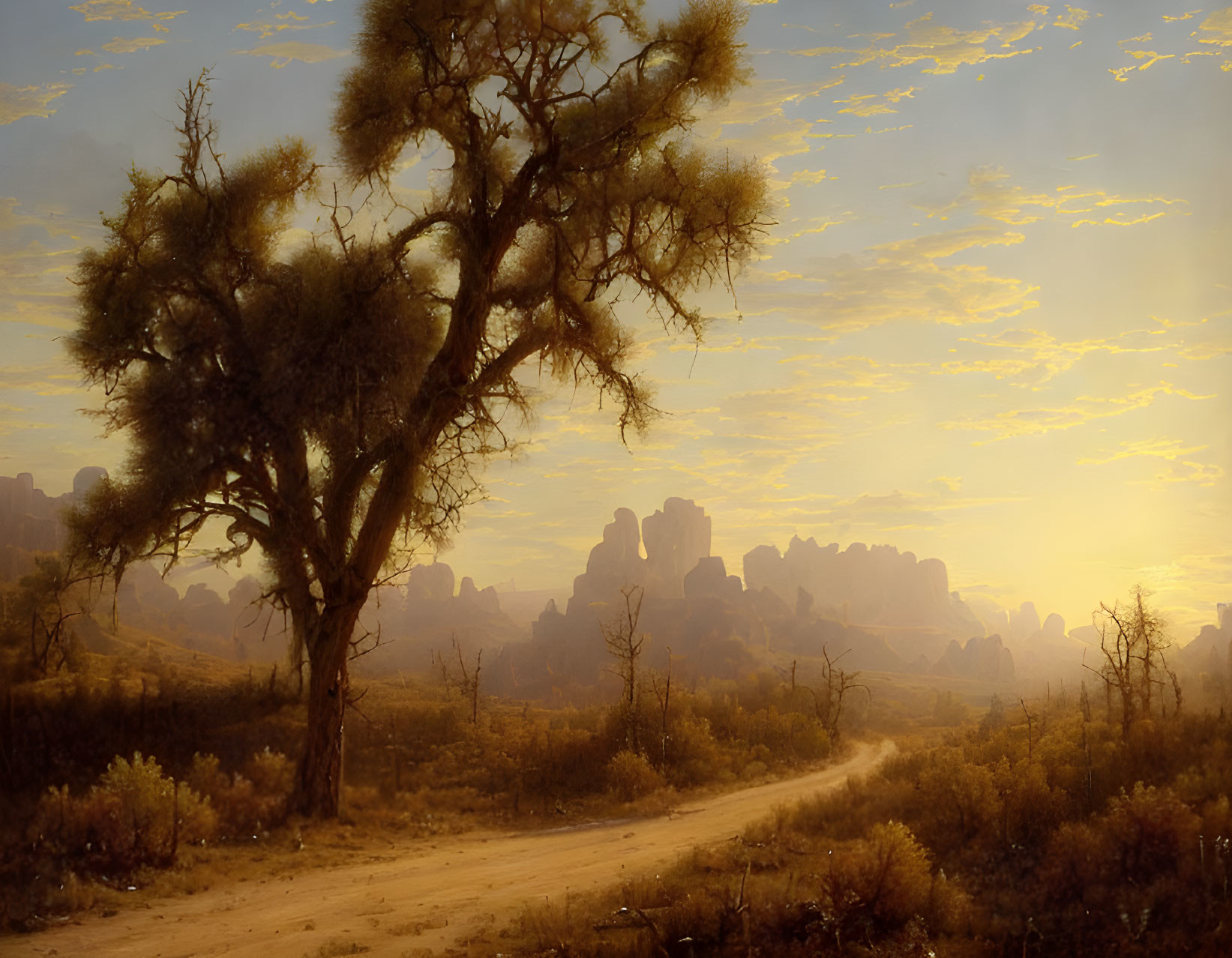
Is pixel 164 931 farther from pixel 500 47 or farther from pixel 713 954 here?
pixel 500 47

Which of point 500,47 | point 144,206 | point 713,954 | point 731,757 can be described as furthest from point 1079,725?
point 144,206

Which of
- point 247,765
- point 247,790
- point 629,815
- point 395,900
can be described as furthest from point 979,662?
point 395,900

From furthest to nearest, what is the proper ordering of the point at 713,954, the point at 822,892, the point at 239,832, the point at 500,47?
the point at 500,47
the point at 239,832
the point at 822,892
the point at 713,954

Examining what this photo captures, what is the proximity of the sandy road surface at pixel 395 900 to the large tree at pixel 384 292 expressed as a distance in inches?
143

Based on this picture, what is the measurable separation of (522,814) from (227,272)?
12070 millimetres

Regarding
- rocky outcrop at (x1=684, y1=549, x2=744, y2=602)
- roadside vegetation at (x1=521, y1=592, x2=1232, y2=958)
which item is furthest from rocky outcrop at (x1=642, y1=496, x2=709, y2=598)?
roadside vegetation at (x1=521, y1=592, x2=1232, y2=958)

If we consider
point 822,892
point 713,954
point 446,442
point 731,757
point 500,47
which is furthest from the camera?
point 731,757

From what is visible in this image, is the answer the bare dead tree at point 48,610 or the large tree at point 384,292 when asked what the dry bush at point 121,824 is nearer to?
the large tree at point 384,292

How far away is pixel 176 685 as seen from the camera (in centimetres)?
2364

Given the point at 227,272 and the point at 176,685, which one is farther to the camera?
the point at 176,685

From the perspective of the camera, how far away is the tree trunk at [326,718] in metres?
15.1

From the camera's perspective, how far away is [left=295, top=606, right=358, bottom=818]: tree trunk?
15.1 m

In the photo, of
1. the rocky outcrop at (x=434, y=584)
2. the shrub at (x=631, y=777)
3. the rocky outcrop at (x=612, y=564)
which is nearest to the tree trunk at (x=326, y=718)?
the shrub at (x=631, y=777)

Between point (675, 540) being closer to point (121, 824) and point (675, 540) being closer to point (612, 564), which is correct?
point (612, 564)
